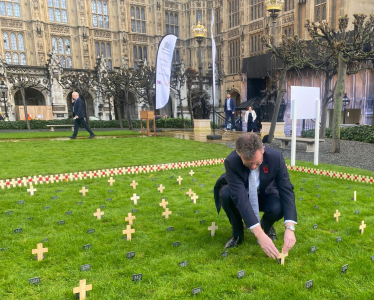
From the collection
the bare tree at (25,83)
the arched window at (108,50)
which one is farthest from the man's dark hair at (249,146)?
the arched window at (108,50)

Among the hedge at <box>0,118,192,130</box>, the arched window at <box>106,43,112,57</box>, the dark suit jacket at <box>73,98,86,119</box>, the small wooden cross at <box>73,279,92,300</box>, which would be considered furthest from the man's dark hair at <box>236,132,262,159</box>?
the arched window at <box>106,43,112,57</box>

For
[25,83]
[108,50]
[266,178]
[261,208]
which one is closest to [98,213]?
[261,208]

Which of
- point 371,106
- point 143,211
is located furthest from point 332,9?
point 143,211

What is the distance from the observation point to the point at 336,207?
15.8 ft

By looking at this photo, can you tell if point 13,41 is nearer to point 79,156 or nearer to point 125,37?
point 125,37

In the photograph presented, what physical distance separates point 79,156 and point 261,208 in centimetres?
750

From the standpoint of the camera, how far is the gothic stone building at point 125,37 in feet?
91.5

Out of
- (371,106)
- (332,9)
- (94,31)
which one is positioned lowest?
(371,106)

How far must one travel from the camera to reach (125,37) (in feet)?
121

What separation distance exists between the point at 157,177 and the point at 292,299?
15.4ft

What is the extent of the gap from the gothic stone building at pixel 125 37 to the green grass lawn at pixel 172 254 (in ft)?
72.1

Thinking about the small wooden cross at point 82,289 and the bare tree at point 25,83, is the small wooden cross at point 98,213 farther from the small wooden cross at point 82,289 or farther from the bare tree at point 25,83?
the bare tree at point 25,83

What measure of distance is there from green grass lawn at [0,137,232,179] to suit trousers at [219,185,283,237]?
5.18m

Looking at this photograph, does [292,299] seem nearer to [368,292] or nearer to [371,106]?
[368,292]
